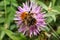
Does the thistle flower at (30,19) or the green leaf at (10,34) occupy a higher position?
the thistle flower at (30,19)

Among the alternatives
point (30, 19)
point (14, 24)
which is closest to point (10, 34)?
point (14, 24)

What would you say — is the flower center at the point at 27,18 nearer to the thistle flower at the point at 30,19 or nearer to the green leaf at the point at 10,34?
the thistle flower at the point at 30,19

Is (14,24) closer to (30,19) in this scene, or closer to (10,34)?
(10,34)

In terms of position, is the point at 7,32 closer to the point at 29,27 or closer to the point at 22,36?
the point at 22,36

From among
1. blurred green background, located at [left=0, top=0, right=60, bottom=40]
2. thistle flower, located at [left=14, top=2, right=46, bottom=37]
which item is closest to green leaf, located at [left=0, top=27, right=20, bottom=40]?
blurred green background, located at [left=0, top=0, right=60, bottom=40]

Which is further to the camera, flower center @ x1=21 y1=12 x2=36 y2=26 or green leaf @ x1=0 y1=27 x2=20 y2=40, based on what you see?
green leaf @ x1=0 y1=27 x2=20 y2=40

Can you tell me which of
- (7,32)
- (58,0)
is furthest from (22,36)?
(58,0)

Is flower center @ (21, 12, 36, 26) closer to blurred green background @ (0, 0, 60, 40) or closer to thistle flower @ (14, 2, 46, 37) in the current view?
thistle flower @ (14, 2, 46, 37)

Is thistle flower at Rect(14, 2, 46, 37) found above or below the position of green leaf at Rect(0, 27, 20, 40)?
above

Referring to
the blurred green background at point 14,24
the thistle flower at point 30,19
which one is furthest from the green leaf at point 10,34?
the thistle flower at point 30,19
